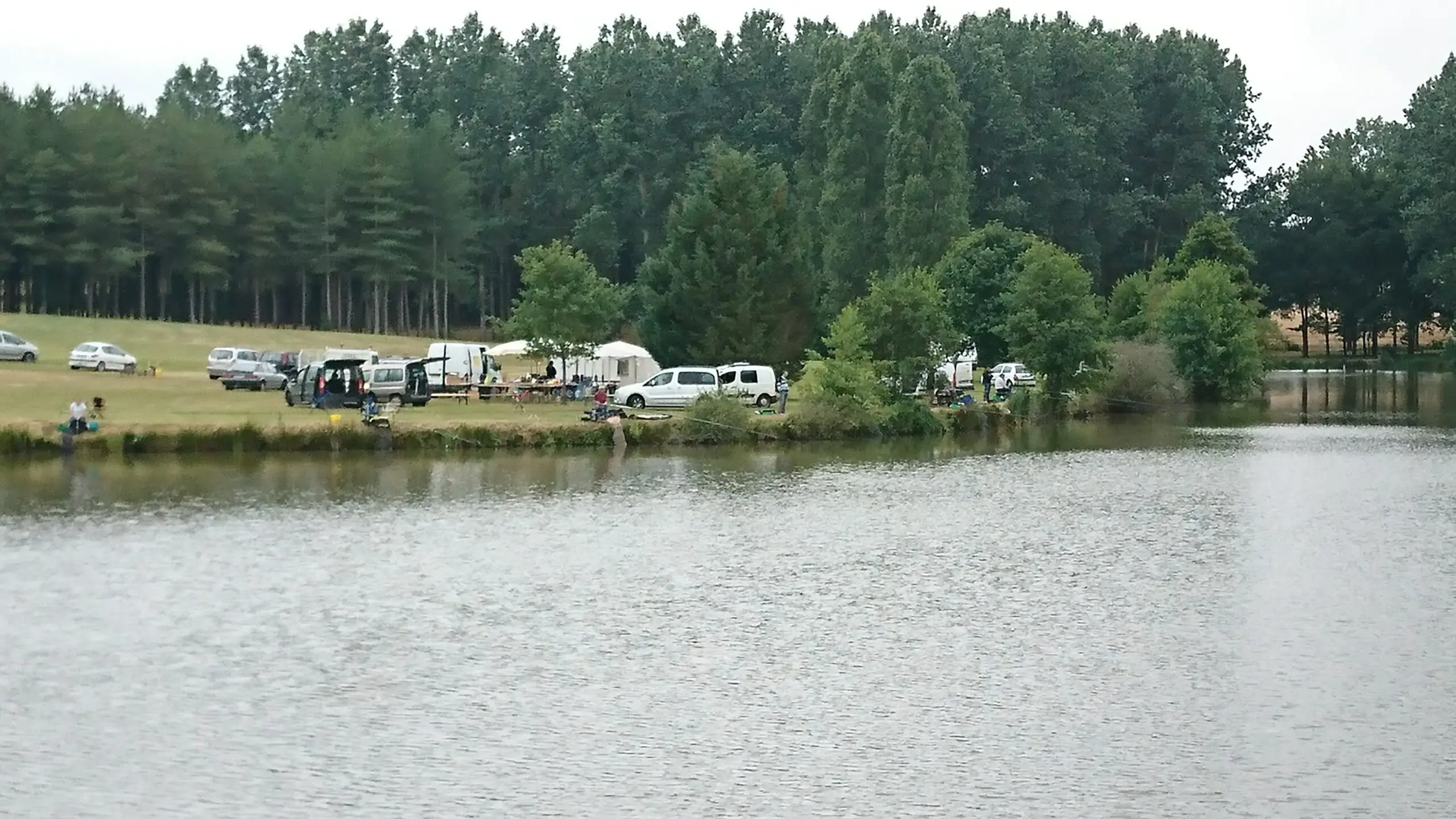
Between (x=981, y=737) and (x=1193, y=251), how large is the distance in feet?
294

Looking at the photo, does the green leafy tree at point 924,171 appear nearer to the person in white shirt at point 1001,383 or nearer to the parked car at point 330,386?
the person in white shirt at point 1001,383

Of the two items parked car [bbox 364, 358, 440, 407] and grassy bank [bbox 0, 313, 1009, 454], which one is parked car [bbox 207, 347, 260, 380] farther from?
parked car [bbox 364, 358, 440, 407]

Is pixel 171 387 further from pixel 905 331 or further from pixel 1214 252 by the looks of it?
pixel 1214 252

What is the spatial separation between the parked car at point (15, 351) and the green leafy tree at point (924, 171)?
43.5 m

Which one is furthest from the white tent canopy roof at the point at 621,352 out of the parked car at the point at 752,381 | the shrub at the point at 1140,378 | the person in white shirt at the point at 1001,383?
the shrub at the point at 1140,378

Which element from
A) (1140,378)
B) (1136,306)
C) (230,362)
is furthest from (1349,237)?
(230,362)

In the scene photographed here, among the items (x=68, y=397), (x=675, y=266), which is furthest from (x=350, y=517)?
(x=675, y=266)

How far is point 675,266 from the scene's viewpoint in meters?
79.2

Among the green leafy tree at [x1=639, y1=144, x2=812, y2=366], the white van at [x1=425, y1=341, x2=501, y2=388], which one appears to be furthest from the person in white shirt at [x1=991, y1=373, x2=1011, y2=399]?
the white van at [x1=425, y1=341, x2=501, y2=388]

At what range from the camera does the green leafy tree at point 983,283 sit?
3499 inches

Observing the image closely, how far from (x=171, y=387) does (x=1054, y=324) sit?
3490cm

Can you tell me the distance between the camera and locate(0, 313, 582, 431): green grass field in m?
58.4

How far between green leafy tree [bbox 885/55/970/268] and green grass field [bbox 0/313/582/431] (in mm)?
22587

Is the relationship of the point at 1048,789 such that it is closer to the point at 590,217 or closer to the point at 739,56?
the point at 590,217
